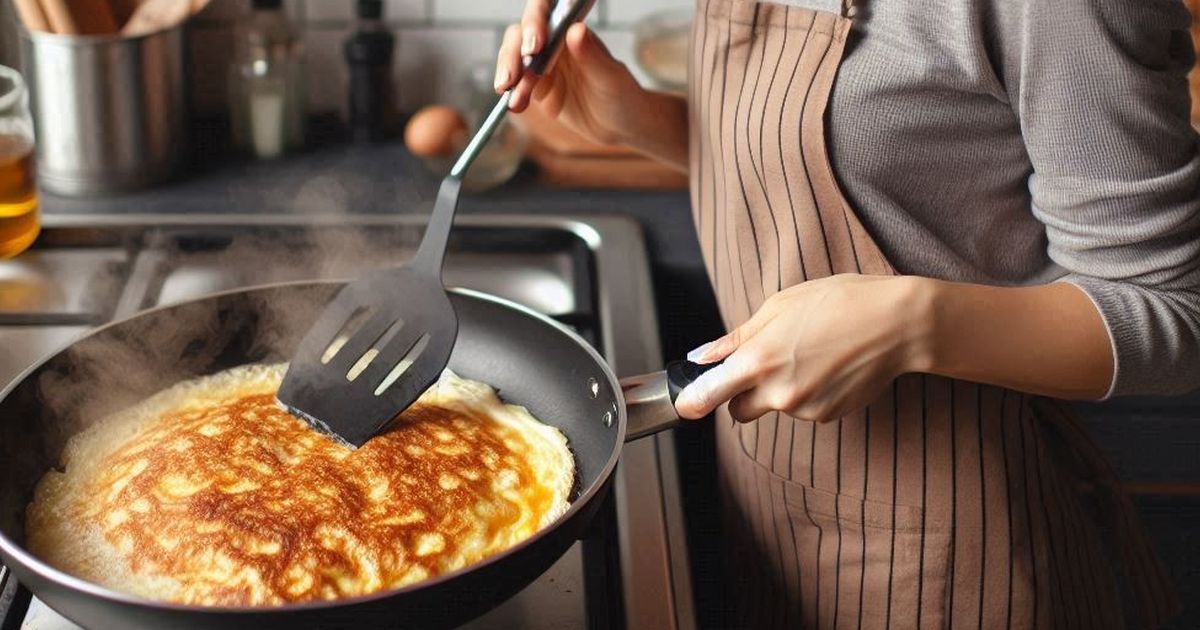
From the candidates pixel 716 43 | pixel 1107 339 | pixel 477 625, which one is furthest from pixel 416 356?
pixel 1107 339

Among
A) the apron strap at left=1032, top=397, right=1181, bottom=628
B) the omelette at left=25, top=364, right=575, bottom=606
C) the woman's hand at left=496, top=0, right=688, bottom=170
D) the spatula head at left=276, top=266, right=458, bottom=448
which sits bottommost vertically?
the apron strap at left=1032, top=397, right=1181, bottom=628

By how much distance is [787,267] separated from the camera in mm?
1070

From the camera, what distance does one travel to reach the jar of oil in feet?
4.20

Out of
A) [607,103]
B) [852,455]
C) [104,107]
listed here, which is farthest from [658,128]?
[104,107]

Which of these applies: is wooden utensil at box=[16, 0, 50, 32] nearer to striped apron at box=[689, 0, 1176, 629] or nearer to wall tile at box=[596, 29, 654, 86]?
wall tile at box=[596, 29, 654, 86]

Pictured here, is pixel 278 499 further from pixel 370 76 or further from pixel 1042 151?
pixel 370 76

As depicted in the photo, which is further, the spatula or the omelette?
the spatula

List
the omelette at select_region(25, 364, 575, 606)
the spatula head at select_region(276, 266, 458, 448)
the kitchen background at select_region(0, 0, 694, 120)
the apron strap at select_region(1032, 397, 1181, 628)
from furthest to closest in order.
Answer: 1. the kitchen background at select_region(0, 0, 694, 120)
2. the apron strap at select_region(1032, 397, 1181, 628)
3. the spatula head at select_region(276, 266, 458, 448)
4. the omelette at select_region(25, 364, 575, 606)

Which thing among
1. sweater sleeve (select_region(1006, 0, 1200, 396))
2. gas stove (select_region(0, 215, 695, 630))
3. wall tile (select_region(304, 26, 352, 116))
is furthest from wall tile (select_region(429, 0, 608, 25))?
sweater sleeve (select_region(1006, 0, 1200, 396))

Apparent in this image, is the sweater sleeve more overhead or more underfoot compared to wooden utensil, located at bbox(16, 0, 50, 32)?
more overhead

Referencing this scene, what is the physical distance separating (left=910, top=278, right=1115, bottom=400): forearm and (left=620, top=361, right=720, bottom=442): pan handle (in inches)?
6.4

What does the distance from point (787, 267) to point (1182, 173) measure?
0.32 m

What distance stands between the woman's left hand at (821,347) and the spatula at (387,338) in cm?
25

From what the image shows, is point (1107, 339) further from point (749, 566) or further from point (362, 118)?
point (362, 118)
